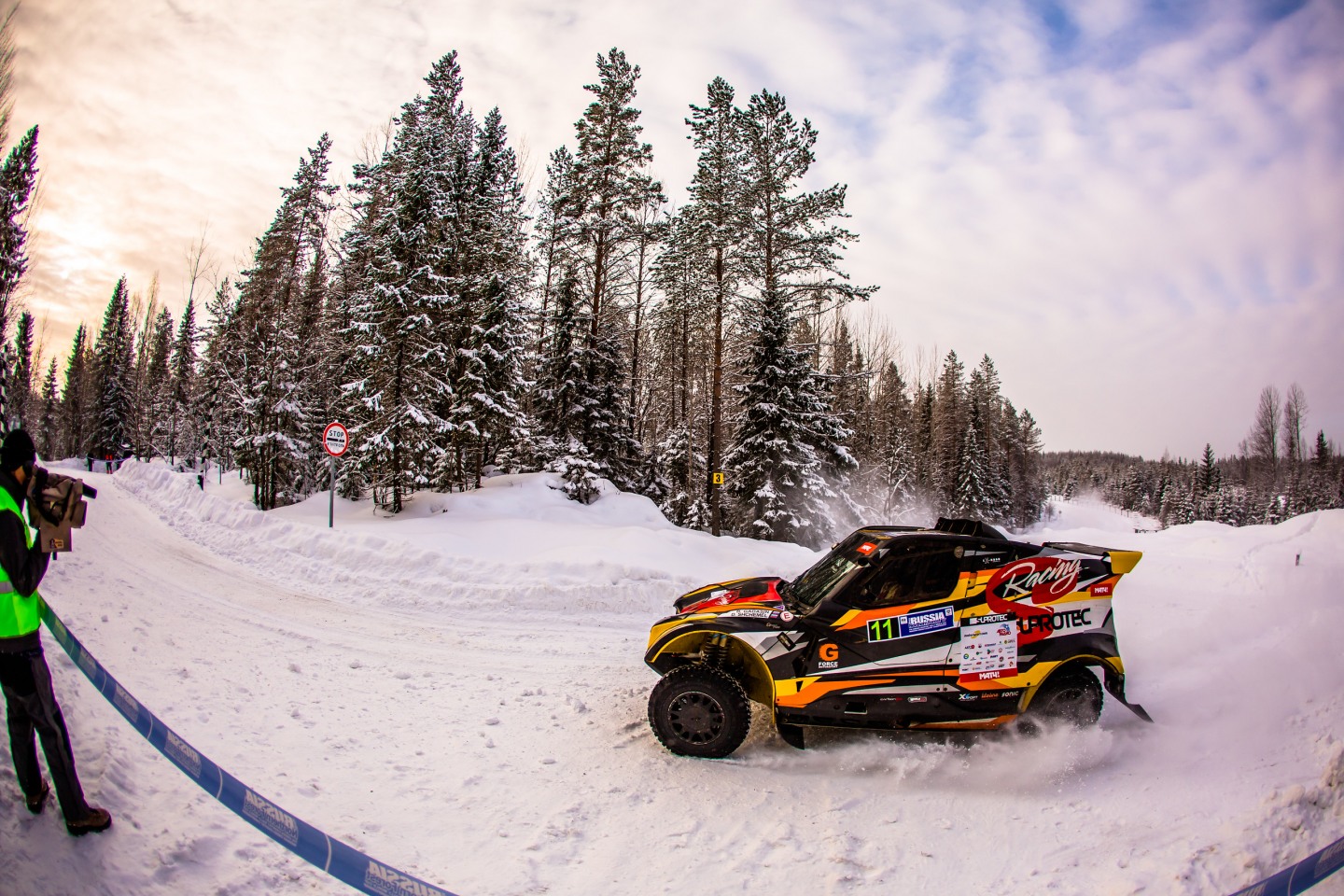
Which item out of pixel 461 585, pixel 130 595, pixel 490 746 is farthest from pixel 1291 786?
pixel 130 595

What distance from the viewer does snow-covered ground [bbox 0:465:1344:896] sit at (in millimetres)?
3350

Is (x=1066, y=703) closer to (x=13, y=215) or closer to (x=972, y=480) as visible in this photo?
(x=13, y=215)

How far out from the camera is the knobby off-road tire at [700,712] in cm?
473

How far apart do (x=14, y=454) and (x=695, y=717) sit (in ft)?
15.0

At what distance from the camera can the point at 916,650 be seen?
15.7 ft

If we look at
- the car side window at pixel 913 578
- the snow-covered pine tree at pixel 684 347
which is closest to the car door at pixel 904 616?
the car side window at pixel 913 578

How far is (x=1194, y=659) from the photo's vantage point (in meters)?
6.96

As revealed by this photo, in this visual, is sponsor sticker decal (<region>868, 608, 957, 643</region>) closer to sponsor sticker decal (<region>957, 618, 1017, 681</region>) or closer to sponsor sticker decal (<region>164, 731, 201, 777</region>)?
sponsor sticker decal (<region>957, 618, 1017, 681</region>)

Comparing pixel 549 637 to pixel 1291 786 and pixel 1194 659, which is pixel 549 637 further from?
pixel 1194 659

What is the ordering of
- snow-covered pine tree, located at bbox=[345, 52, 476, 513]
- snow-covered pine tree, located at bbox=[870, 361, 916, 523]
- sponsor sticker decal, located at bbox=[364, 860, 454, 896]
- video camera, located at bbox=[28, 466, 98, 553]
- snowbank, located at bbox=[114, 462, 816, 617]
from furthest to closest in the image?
snow-covered pine tree, located at bbox=[870, 361, 916, 523] < snow-covered pine tree, located at bbox=[345, 52, 476, 513] < snowbank, located at bbox=[114, 462, 816, 617] < video camera, located at bbox=[28, 466, 98, 553] < sponsor sticker decal, located at bbox=[364, 860, 454, 896]

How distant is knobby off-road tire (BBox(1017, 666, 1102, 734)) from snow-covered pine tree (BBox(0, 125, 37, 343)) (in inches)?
1138

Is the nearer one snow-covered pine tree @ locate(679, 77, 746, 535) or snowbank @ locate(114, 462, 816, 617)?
snowbank @ locate(114, 462, 816, 617)

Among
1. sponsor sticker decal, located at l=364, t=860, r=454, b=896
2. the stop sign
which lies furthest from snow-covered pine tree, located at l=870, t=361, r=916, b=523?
sponsor sticker decal, located at l=364, t=860, r=454, b=896

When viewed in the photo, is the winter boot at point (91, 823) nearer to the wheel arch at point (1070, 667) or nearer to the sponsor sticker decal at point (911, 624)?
the sponsor sticker decal at point (911, 624)
